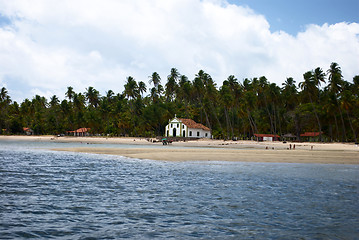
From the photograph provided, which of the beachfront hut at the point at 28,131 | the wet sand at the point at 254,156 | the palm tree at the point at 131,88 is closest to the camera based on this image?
the wet sand at the point at 254,156

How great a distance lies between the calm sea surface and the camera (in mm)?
8867

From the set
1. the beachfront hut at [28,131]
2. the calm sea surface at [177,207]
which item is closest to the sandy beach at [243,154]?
the calm sea surface at [177,207]

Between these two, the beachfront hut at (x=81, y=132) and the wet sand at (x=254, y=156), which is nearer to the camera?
the wet sand at (x=254, y=156)

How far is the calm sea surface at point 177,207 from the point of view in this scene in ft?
29.1

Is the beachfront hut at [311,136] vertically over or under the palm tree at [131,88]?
under

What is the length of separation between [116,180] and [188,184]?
419cm

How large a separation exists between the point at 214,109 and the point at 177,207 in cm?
9716

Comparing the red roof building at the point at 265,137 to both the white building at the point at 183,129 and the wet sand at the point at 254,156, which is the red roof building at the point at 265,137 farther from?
the wet sand at the point at 254,156

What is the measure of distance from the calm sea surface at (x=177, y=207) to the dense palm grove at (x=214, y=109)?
7005cm

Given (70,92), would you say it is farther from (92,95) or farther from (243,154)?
(243,154)

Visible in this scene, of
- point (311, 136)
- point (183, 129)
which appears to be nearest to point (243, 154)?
point (183, 129)

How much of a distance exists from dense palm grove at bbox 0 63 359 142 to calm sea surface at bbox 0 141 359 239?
7005 centimetres

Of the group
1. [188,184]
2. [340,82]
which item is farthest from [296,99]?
[188,184]

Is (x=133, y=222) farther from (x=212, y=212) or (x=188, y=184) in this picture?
(x=188, y=184)
